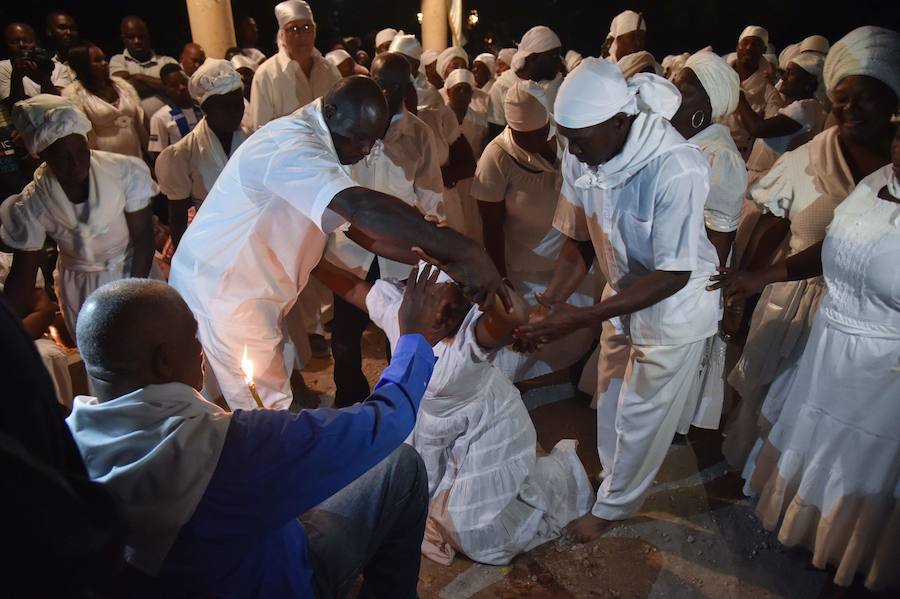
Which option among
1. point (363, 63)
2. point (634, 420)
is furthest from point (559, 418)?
point (363, 63)

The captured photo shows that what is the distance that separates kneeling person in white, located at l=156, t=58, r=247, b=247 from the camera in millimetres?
3973

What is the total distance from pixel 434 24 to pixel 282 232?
12220 millimetres

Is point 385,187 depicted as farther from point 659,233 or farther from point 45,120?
point 659,233

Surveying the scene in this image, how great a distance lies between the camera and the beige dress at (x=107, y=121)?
5.91m

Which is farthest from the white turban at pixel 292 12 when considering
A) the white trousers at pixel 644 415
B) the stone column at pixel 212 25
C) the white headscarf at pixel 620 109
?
the white trousers at pixel 644 415

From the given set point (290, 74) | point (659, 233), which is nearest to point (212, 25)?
point (290, 74)

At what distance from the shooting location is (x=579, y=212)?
3.08 m

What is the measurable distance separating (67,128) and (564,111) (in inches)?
99.7

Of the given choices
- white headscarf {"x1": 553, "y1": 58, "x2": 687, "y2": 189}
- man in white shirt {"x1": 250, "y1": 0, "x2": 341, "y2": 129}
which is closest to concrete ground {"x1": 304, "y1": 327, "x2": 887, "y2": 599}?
white headscarf {"x1": 553, "y1": 58, "x2": 687, "y2": 189}

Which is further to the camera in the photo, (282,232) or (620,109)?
(282,232)

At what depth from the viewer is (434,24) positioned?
13406 mm

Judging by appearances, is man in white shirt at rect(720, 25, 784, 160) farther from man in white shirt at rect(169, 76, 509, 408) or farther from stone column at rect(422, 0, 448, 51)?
stone column at rect(422, 0, 448, 51)

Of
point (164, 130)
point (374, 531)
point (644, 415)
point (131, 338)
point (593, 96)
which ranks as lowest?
point (644, 415)

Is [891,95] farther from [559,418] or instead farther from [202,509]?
[202,509]
